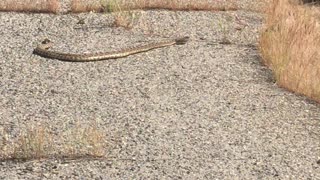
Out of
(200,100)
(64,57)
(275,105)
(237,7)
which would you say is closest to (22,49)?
(64,57)

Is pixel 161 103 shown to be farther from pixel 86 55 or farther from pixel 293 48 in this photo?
pixel 293 48

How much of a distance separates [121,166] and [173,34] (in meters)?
5.37

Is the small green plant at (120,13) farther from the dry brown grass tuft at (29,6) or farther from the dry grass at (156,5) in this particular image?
the dry brown grass tuft at (29,6)

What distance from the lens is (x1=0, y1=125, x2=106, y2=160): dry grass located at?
20.6 ft

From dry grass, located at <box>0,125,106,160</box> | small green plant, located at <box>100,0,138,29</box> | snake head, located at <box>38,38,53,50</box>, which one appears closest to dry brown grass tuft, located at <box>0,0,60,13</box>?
small green plant, located at <box>100,0,138,29</box>

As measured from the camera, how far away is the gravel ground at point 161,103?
6.18 m

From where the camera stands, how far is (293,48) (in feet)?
31.0

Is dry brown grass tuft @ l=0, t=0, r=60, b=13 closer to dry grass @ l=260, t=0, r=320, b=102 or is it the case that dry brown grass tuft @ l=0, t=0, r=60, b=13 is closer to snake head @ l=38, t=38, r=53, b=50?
snake head @ l=38, t=38, r=53, b=50

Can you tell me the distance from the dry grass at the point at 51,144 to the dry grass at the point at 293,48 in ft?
9.91

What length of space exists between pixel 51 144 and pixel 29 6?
614 centimetres

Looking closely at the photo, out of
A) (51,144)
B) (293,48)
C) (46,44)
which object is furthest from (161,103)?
(46,44)

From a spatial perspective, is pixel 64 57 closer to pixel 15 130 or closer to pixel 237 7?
pixel 15 130

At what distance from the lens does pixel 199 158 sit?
20.9 feet

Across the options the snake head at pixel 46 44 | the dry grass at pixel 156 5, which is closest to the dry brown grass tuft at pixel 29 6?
the dry grass at pixel 156 5
